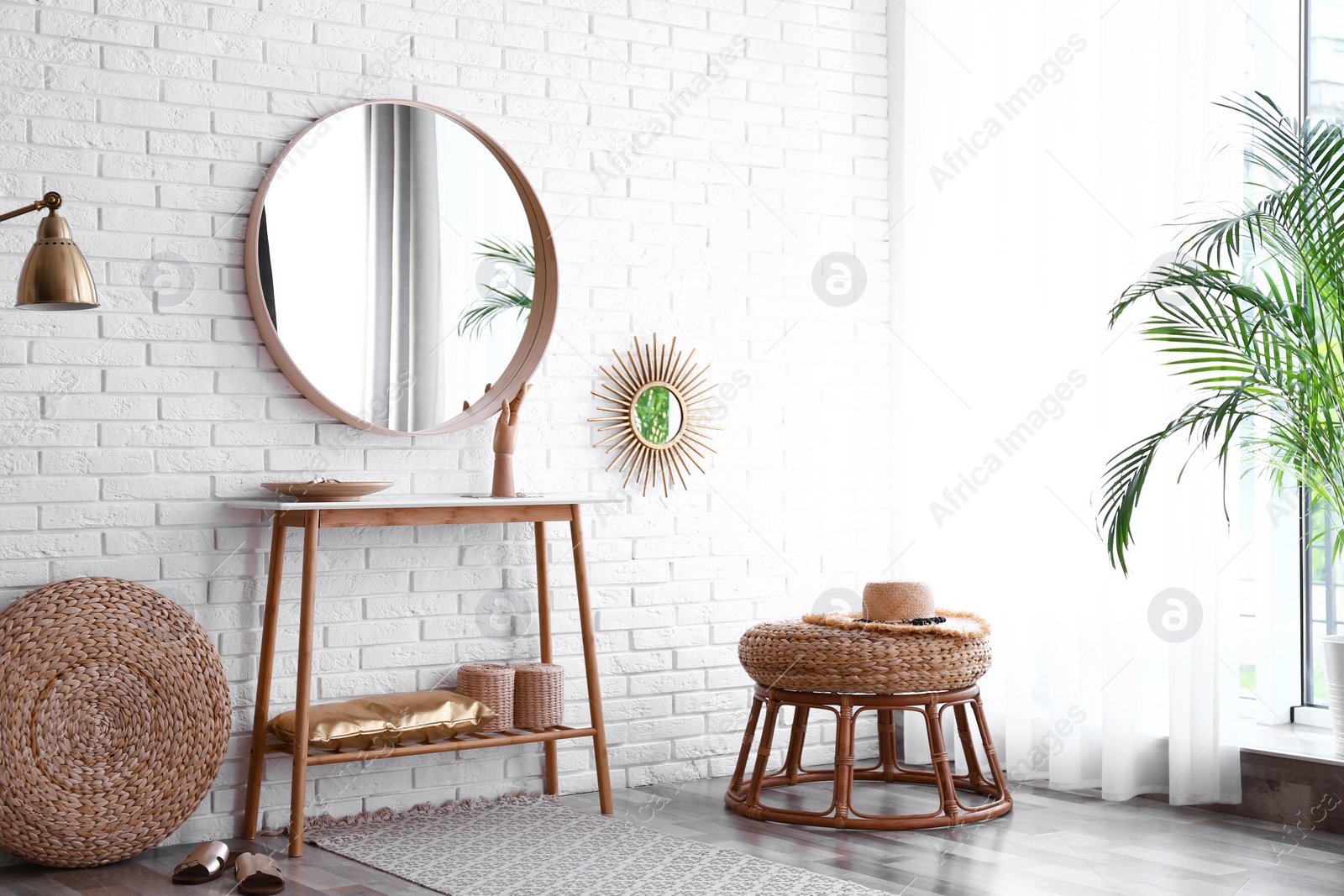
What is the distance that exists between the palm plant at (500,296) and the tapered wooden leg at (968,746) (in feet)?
5.01

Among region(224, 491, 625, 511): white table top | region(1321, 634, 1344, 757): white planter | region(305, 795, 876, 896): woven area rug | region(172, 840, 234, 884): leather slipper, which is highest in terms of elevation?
region(224, 491, 625, 511): white table top

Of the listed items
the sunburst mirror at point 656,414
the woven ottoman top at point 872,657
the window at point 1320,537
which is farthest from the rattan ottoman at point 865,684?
the window at point 1320,537

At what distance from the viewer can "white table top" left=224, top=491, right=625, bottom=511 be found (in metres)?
3.12

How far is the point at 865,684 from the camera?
10.6ft

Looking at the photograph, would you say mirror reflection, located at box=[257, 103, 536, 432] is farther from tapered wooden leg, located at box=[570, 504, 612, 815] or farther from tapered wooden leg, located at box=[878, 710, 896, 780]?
tapered wooden leg, located at box=[878, 710, 896, 780]

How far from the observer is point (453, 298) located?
3.62 meters

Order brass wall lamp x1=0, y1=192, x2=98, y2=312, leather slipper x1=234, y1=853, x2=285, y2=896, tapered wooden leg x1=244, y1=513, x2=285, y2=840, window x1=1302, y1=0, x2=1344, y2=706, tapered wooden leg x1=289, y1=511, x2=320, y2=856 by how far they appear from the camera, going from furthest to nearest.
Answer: window x1=1302, y1=0, x2=1344, y2=706 → tapered wooden leg x1=244, y1=513, x2=285, y2=840 → tapered wooden leg x1=289, y1=511, x2=320, y2=856 → leather slipper x1=234, y1=853, x2=285, y2=896 → brass wall lamp x1=0, y1=192, x2=98, y2=312

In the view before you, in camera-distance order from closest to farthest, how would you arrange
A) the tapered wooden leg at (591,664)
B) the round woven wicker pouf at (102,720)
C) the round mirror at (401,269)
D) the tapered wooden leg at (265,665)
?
1. the round woven wicker pouf at (102,720)
2. the tapered wooden leg at (265,665)
3. the round mirror at (401,269)
4. the tapered wooden leg at (591,664)

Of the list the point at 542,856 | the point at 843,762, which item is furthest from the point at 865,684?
the point at 542,856

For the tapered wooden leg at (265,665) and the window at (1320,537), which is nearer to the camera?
the tapered wooden leg at (265,665)

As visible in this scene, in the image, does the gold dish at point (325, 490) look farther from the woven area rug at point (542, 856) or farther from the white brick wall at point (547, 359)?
the woven area rug at point (542, 856)

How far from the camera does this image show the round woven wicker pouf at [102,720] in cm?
292

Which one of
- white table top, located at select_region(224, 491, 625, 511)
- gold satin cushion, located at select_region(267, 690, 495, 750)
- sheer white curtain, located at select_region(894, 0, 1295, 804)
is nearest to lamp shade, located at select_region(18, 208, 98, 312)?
white table top, located at select_region(224, 491, 625, 511)

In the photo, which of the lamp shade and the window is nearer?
the lamp shade
